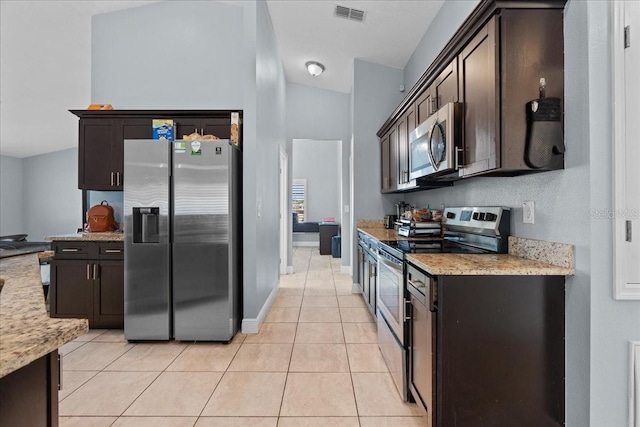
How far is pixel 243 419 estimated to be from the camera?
1905 millimetres

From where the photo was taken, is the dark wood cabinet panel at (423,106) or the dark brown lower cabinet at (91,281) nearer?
the dark wood cabinet panel at (423,106)

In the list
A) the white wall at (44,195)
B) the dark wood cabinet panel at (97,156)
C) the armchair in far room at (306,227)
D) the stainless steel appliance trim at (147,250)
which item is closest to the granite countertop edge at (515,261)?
the stainless steel appliance trim at (147,250)

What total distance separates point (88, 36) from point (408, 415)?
5.14m

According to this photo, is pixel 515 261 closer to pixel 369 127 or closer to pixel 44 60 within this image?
pixel 369 127

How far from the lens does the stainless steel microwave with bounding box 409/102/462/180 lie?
2.06 metres

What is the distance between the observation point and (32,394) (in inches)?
29.8

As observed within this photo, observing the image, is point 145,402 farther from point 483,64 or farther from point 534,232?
point 483,64

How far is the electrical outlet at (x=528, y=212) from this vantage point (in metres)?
1.85

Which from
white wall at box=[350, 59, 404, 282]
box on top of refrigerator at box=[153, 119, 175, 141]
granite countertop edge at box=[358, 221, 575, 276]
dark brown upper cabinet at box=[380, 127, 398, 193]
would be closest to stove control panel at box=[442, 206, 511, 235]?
granite countertop edge at box=[358, 221, 575, 276]

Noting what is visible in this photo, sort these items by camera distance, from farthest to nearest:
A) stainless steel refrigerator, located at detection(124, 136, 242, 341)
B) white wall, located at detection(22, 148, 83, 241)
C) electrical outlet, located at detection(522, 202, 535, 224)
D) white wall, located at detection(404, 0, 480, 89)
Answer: white wall, located at detection(22, 148, 83, 241) < stainless steel refrigerator, located at detection(124, 136, 242, 341) < white wall, located at detection(404, 0, 480, 89) < electrical outlet, located at detection(522, 202, 535, 224)

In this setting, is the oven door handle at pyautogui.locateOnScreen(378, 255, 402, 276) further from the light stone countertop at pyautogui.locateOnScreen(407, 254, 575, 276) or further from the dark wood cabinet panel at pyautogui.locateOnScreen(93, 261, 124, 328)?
the dark wood cabinet panel at pyautogui.locateOnScreen(93, 261, 124, 328)

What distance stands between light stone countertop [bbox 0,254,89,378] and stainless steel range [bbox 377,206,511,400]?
146 centimetres

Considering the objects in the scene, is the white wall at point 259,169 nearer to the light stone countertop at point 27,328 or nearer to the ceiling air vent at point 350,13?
the ceiling air vent at point 350,13

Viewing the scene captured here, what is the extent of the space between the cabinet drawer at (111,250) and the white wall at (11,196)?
725cm
